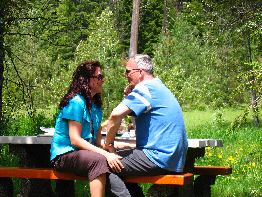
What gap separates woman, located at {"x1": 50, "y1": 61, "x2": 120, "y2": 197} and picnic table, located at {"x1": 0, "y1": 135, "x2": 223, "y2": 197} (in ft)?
1.61

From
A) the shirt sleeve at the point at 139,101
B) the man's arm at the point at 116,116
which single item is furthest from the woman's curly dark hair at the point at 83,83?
the shirt sleeve at the point at 139,101

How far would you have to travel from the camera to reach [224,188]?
5309mm

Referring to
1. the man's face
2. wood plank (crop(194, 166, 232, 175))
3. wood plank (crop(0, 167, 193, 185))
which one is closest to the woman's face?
the man's face

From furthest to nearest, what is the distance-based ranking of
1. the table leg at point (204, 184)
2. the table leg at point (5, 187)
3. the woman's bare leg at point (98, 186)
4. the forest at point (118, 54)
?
the forest at point (118, 54) → the table leg at point (204, 184) → the table leg at point (5, 187) → the woman's bare leg at point (98, 186)

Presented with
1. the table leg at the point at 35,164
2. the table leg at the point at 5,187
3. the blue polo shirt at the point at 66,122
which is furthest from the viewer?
the table leg at the point at 35,164

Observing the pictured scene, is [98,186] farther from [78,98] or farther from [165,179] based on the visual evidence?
[78,98]

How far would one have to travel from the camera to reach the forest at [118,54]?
685 cm

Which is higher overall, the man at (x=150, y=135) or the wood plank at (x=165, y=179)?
the man at (x=150, y=135)

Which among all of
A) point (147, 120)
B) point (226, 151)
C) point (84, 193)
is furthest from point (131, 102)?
point (226, 151)

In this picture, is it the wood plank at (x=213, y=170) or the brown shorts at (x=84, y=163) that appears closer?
the brown shorts at (x=84, y=163)

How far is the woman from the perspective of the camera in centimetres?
316

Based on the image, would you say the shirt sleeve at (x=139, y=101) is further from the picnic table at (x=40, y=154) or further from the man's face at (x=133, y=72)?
the picnic table at (x=40, y=154)

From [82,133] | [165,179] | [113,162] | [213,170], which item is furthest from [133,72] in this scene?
[213,170]

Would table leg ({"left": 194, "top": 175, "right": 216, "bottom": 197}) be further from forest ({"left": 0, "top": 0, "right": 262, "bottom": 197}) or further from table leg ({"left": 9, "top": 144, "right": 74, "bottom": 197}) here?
table leg ({"left": 9, "top": 144, "right": 74, "bottom": 197})
